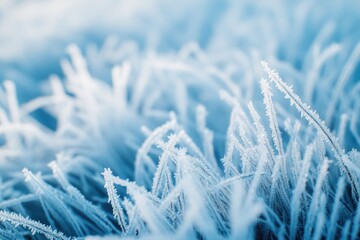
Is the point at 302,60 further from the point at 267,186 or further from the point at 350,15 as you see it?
the point at 267,186

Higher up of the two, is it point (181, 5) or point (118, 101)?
point (181, 5)

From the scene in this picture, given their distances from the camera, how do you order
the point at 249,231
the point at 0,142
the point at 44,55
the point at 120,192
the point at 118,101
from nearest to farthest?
1. the point at 249,231
2. the point at 120,192
3. the point at 118,101
4. the point at 0,142
5. the point at 44,55

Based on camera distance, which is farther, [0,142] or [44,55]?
[44,55]

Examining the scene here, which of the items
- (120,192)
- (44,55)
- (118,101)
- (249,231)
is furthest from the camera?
(44,55)

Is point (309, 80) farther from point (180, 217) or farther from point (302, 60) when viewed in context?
point (180, 217)

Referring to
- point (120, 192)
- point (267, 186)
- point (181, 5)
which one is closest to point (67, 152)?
point (120, 192)

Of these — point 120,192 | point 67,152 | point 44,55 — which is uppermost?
point 44,55
